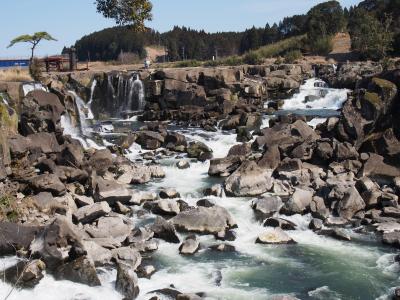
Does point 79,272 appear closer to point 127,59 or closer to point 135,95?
point 135,95

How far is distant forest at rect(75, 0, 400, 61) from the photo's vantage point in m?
61.7

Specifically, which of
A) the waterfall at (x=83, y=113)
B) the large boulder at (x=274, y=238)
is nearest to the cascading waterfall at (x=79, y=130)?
the waterfall at (x=83, y=113)

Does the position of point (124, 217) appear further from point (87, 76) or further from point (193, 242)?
point (87, 76)

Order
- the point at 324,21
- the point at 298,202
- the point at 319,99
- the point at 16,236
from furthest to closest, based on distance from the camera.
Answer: the point at 324,21 < the point at 319,99 < the point at 298,202 < the point at 16,236

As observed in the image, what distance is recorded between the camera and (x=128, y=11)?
74.9ft

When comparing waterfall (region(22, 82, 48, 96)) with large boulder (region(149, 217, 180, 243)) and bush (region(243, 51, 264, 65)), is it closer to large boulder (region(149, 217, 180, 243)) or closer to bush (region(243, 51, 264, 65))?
large boulder (region(149, 217, 180, 243))

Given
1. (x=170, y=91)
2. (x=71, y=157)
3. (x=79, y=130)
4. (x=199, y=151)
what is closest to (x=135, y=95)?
(x=170, y=91)

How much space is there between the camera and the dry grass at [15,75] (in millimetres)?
36859

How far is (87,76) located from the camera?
46.1 meters

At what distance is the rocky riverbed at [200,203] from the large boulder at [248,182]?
0.07m

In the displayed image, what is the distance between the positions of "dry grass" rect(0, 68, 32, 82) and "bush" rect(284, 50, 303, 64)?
31622mm

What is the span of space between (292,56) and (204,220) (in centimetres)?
4695

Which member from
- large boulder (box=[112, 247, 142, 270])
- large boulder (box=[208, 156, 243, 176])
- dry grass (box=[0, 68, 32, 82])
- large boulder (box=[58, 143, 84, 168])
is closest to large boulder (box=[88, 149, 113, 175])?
large boulder (box=[58, 143, 84, 168])

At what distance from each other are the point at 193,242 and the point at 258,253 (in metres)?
2.26
